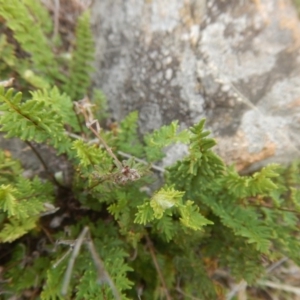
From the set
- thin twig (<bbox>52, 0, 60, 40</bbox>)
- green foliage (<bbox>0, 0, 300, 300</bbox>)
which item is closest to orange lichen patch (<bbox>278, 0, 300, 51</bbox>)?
green foliage (<bbox>0, 0, 300, 300</bbox>)

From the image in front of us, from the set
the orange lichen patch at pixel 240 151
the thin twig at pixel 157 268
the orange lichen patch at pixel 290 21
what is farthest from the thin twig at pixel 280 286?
the orange lichen patch at pixel 290 21

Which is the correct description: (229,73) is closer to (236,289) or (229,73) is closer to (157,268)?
(157,268)

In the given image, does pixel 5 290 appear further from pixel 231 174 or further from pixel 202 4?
pixel 202 4

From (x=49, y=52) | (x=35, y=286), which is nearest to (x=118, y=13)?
(x=49, y=52)

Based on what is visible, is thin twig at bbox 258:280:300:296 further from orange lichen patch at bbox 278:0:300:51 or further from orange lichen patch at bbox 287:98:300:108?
orange lichen patch at bbox 278:0:300:51

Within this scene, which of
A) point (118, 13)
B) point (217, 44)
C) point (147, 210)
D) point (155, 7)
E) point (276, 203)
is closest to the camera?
point (147, 210)

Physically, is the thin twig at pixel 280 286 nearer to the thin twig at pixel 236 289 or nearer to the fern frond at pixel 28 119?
the thin twig at pixel 236 289
